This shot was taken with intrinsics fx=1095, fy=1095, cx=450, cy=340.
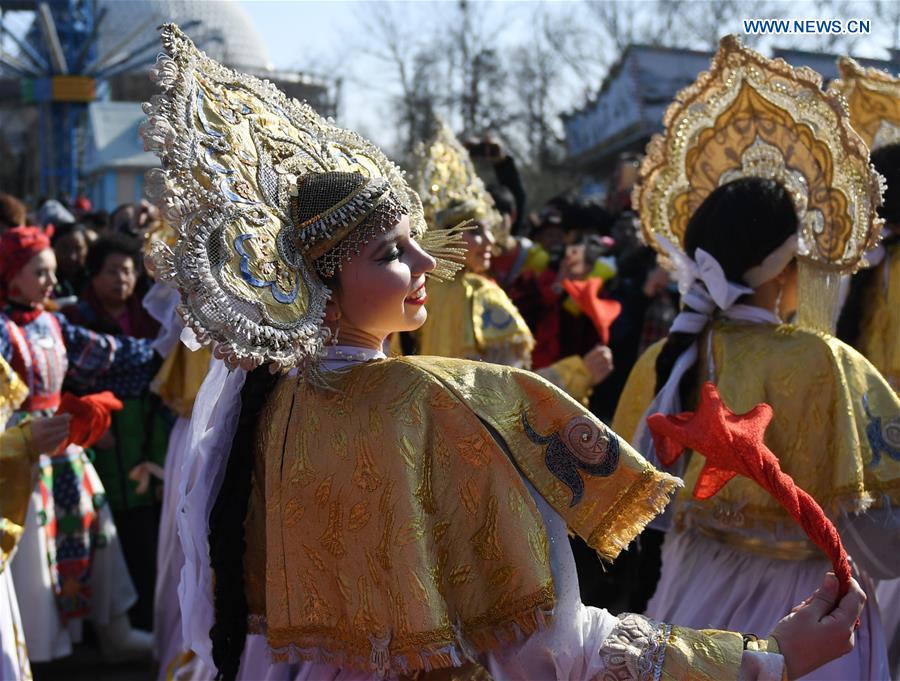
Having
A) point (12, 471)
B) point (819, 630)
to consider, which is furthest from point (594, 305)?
point (819, 630)

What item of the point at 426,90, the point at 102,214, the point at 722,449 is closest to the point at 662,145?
the point at 722,449

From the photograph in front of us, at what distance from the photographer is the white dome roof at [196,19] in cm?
4550

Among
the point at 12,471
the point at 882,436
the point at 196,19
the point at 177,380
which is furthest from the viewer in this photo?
the point at 196,19

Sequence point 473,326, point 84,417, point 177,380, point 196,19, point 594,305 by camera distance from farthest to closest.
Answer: point 196,19, point 473,326, point 594,305, point 177,380, point 84,417

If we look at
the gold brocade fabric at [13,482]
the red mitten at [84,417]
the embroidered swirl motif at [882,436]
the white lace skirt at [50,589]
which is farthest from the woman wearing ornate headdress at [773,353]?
the white lace skirt at [50,589]

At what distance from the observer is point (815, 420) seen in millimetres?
2850

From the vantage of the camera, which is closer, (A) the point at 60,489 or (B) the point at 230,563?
(B) the point at 230,563

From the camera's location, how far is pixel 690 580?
317cm

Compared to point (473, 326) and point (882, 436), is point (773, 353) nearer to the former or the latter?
point (882, 436)

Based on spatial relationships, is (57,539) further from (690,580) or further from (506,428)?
(506,428)

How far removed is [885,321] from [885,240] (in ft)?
1.05

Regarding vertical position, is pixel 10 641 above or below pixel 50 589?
above

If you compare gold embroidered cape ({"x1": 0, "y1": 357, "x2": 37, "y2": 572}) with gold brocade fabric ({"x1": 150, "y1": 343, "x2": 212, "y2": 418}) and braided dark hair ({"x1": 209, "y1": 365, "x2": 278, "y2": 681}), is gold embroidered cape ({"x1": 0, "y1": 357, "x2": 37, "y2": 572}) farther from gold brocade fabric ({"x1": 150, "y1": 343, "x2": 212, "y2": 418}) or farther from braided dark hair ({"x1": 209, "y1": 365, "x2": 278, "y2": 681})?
gold brocade fabric ({"x1": 150, "y1": 343, "x2": 212, "y2": 418})

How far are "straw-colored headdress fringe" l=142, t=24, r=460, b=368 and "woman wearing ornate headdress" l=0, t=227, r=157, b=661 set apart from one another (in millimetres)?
2527
